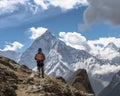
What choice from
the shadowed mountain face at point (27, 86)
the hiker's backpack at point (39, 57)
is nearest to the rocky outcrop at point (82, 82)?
the hiker's backpack at point (39, 57)

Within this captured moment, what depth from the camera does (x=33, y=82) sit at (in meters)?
52.8

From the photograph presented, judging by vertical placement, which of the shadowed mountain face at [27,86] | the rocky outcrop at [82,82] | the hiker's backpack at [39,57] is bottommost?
the shadowed mountain face at [27,86]

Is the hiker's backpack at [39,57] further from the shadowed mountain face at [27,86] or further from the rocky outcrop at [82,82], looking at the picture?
the rocky outcrop at [82,82]

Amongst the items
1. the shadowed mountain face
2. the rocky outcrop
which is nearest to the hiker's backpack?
the shadowed mountain face

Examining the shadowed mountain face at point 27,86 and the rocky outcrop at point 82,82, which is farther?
the rocky outcrop at point 82,82

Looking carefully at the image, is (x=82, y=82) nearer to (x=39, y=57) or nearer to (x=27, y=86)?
(x=39, y=57)

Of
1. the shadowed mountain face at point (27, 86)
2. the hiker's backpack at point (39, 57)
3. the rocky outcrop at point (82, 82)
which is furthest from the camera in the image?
the rocky outcrop at point (82, 82)

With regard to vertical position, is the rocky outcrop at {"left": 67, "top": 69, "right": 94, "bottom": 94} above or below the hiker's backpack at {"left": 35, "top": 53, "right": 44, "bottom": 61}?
above

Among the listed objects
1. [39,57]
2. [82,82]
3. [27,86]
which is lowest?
[27,86]

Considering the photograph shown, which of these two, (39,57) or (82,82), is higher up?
(82,82)

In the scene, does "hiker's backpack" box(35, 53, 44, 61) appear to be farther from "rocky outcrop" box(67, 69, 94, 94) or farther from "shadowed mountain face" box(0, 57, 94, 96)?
"rocky outcrop" box(67, 69, 94, 94)

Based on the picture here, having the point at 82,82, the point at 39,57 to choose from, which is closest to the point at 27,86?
the point at 39,57

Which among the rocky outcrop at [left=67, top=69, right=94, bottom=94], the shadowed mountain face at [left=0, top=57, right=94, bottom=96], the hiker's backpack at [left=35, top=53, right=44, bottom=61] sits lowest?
the shadowed mountain face at [left=0, top=57, right=94, bottom=96]

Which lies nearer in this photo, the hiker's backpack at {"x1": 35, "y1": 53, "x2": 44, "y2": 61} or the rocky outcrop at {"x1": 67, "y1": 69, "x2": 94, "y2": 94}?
the hiker's backpack at {"x1": 35, "y1": 53, "x2": 44, "y2": 61}
